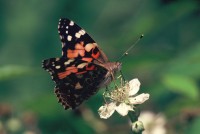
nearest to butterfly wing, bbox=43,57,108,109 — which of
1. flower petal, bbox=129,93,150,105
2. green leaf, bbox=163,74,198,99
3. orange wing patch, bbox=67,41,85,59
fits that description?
orange wing patch, bbox=67,41,85,59

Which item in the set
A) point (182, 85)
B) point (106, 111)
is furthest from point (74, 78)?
point (182, 85)

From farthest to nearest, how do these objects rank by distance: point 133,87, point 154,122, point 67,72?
point 154,122
point 133,87
point 67,72

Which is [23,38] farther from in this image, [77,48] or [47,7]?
[77,48]

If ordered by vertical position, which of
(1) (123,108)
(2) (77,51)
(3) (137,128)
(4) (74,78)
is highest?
(2) (77,51)

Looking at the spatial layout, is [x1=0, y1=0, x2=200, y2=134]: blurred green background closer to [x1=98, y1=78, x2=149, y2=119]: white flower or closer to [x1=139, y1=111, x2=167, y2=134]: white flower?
[x1=139, y1=111, x2=167, y2=134]: white flower

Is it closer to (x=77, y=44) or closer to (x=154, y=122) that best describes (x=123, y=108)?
(x=77, y=44)

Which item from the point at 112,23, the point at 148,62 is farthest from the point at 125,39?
the point at 112,23
